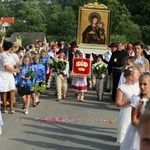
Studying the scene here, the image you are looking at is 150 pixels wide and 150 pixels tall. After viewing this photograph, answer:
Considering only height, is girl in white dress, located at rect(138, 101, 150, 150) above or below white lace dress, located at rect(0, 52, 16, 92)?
above

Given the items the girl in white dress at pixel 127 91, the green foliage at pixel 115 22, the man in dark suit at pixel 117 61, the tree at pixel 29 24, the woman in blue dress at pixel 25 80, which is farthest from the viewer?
the tree at pixel 29 24

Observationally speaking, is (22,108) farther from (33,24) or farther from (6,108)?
(33,24)

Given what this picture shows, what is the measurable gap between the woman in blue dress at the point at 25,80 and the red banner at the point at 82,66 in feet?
9.07

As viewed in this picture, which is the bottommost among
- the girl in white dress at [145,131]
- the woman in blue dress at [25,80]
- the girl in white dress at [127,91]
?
the woman in blue dress at [25,80]

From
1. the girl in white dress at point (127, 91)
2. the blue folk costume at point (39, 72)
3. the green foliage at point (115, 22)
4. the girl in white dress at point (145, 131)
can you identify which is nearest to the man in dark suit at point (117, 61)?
the blue folk costume at point (39, 72)

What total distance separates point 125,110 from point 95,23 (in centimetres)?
1285

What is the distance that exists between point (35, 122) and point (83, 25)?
10991 millimetres

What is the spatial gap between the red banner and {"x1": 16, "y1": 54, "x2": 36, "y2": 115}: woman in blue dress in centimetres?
276

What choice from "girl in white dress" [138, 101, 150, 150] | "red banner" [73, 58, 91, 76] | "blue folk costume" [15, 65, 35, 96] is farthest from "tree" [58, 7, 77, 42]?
"girl in white dress" [138, 101, 150, 150]

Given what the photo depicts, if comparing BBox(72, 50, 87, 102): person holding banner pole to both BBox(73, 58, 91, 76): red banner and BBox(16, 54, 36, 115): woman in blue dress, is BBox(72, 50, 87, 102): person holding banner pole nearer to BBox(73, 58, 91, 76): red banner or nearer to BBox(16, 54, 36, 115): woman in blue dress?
BBox(73, 58, 91, 76): red banner

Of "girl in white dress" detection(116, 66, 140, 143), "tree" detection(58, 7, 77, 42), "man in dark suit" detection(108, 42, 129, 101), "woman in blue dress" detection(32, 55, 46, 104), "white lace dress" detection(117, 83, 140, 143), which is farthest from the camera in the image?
"tree" detection(58, 7, 77, 42)

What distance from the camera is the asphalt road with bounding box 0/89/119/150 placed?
8.51m

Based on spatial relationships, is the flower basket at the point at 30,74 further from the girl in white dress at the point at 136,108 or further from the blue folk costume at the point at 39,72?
the girl in white dress at the point at 136,108

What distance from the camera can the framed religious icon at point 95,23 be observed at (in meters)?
20.5
